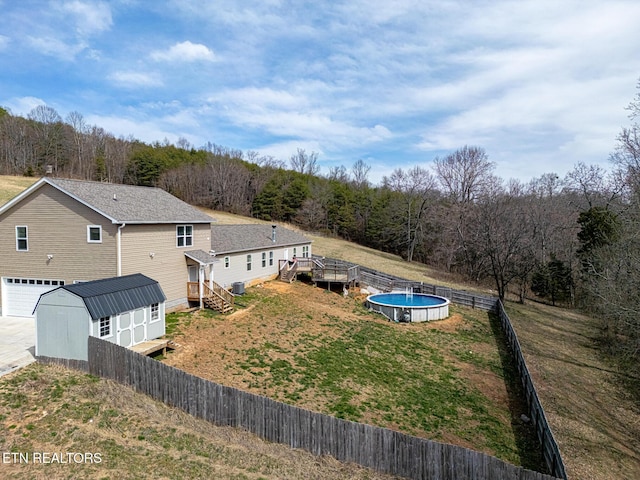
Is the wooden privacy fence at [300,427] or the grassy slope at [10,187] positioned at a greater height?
the grassy slope at [10,187]

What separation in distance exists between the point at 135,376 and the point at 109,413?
1251 millimetres

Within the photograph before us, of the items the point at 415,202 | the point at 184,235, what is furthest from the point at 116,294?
the point at 415,202

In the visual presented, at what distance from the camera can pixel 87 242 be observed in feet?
54.4

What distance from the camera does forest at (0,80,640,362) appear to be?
2445 centimetres

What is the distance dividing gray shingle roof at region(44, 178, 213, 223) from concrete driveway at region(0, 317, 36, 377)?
532 cm

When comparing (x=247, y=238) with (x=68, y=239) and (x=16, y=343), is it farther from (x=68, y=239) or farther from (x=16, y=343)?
(x=16, y=343)

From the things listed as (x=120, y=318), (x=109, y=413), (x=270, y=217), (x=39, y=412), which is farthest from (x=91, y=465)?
(x=270, y=217)

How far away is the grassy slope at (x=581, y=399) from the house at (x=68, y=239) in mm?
16953

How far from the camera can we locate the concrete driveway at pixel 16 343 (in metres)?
12.1

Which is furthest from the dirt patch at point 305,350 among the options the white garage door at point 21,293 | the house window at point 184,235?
the white garage door at point 21,293

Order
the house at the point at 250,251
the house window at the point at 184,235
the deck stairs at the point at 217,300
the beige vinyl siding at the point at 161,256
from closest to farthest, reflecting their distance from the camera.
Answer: the beige vinyl siding at the point at 161,256
the house window at the point at 184,235
the deck stairs at the point at 217,300
the house at the point at 250,251

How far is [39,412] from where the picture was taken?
32.9 feet

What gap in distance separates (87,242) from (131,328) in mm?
5030

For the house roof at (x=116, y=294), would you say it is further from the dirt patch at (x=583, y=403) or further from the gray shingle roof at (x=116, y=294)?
the dirt patch at (x=583, y=403)
